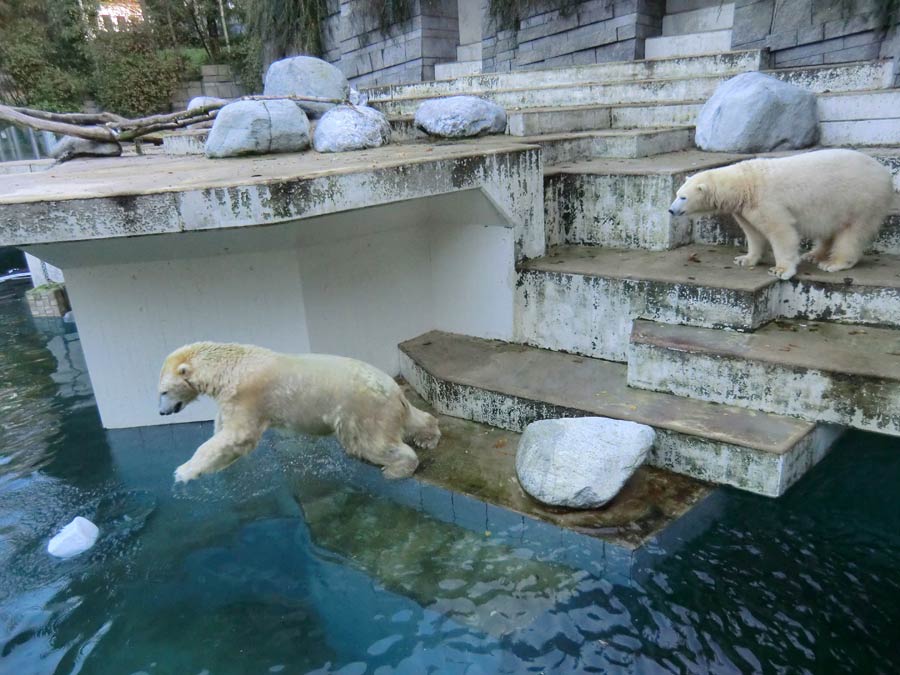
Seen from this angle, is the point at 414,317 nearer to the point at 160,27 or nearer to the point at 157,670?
the point at 157,670

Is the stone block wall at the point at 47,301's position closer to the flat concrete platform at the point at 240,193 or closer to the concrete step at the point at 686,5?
the flat concrete platform at the point at 240,193

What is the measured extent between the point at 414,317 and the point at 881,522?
149 inches

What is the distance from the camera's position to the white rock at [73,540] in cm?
401

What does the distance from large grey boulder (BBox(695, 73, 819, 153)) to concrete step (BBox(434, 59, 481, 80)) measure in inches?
249

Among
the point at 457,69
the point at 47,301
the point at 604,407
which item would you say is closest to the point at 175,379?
the point at 604,407

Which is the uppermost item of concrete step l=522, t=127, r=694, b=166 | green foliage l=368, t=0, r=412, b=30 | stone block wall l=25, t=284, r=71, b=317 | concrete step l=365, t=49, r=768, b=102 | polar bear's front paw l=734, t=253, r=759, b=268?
A: green foliage l=368, t=0, r=412, b=30

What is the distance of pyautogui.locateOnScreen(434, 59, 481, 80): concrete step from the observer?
12.0m

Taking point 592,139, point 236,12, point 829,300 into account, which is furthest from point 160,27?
point 829,300

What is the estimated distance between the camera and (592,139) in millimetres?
6707

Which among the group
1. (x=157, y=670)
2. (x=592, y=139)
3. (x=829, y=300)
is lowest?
(x=157, y=670)

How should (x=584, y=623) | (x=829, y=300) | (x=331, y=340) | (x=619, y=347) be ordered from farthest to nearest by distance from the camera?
(x=331, y=340), (x=619, y=347), (x=829, y=300), (x=584, y=623)

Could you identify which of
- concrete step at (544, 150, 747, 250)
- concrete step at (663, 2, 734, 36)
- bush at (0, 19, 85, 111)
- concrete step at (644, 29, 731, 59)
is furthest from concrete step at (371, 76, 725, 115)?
bush at (0, 19, 85, 111)

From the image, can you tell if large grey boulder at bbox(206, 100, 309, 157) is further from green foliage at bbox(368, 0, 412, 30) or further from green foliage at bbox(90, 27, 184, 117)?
green foliage at bbox(90, 27, 184, 117)

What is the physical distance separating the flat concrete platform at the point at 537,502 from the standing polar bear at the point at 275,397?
0.42 metres
